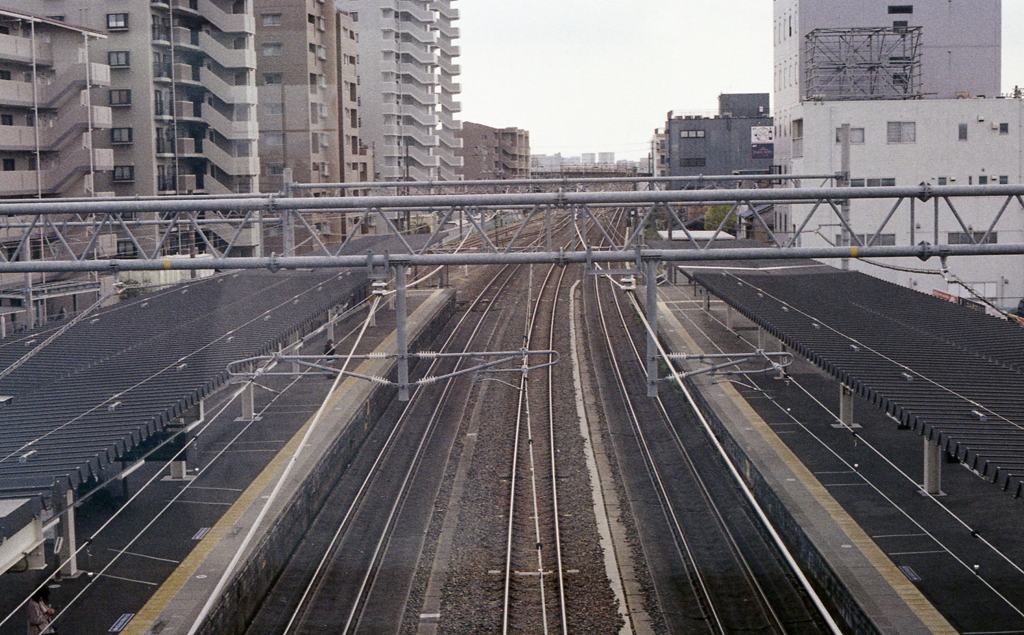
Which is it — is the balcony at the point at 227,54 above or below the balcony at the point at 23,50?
above

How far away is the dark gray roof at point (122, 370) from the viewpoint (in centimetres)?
925

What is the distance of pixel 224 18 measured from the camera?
31203mm

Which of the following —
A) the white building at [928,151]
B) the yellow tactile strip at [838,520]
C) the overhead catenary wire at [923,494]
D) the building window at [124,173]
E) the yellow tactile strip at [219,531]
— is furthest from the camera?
the white building at [928,151]

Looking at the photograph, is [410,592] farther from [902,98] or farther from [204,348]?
[902,98]

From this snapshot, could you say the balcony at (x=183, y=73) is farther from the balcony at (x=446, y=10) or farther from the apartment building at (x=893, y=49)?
the balcony at (x=446, y=10)

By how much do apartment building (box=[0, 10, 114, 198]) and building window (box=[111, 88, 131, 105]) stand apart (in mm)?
2130

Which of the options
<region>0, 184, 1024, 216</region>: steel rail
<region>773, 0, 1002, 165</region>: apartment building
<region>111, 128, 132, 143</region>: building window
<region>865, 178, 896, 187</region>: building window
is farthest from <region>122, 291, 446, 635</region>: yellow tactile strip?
<region>773, 0, 1002, 165</region>: apartment building

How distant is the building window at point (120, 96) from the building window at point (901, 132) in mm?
20128

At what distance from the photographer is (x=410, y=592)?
35.3ft

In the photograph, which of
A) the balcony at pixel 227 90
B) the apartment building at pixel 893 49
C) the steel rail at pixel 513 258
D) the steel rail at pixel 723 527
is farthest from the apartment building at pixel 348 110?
the steel rail at pixel 513 258

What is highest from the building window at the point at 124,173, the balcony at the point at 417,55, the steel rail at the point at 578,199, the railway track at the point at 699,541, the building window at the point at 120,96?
the balcony at the point at 417,55

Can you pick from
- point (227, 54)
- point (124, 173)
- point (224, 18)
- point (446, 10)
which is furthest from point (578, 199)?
point (446, 10)

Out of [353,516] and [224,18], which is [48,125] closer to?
[224,18]

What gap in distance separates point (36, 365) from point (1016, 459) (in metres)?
11.2
